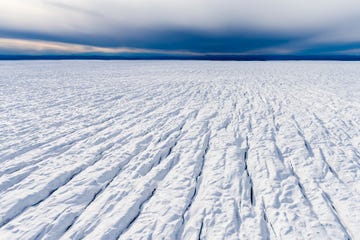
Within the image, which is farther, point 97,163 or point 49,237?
point 97,163

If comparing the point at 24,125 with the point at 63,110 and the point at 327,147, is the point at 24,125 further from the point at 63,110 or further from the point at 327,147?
the point at 327,147

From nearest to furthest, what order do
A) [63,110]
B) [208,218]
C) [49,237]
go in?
[49,237] < [208,218] < [63,110]

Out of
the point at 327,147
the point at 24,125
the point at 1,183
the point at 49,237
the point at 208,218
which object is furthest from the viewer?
the point at 24,125

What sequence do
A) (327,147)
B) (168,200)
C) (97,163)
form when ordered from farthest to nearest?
(327,147) < (97,163) < (168,200)

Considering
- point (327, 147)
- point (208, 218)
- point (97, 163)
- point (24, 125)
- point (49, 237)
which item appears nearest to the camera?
point (49, 237)

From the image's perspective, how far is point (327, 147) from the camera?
4.58 meters

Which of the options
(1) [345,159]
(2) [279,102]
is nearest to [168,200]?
(1) [345,159]

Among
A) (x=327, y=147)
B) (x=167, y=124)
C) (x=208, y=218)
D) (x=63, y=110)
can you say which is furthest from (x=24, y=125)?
(x=327, y=147)

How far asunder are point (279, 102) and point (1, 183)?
8.43 m

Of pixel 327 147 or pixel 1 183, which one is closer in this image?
pixel 1 183

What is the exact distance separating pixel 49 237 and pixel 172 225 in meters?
1.32

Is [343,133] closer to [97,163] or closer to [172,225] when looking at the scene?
[172,225]

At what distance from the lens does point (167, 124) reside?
618 cm

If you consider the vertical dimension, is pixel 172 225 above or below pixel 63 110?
above
